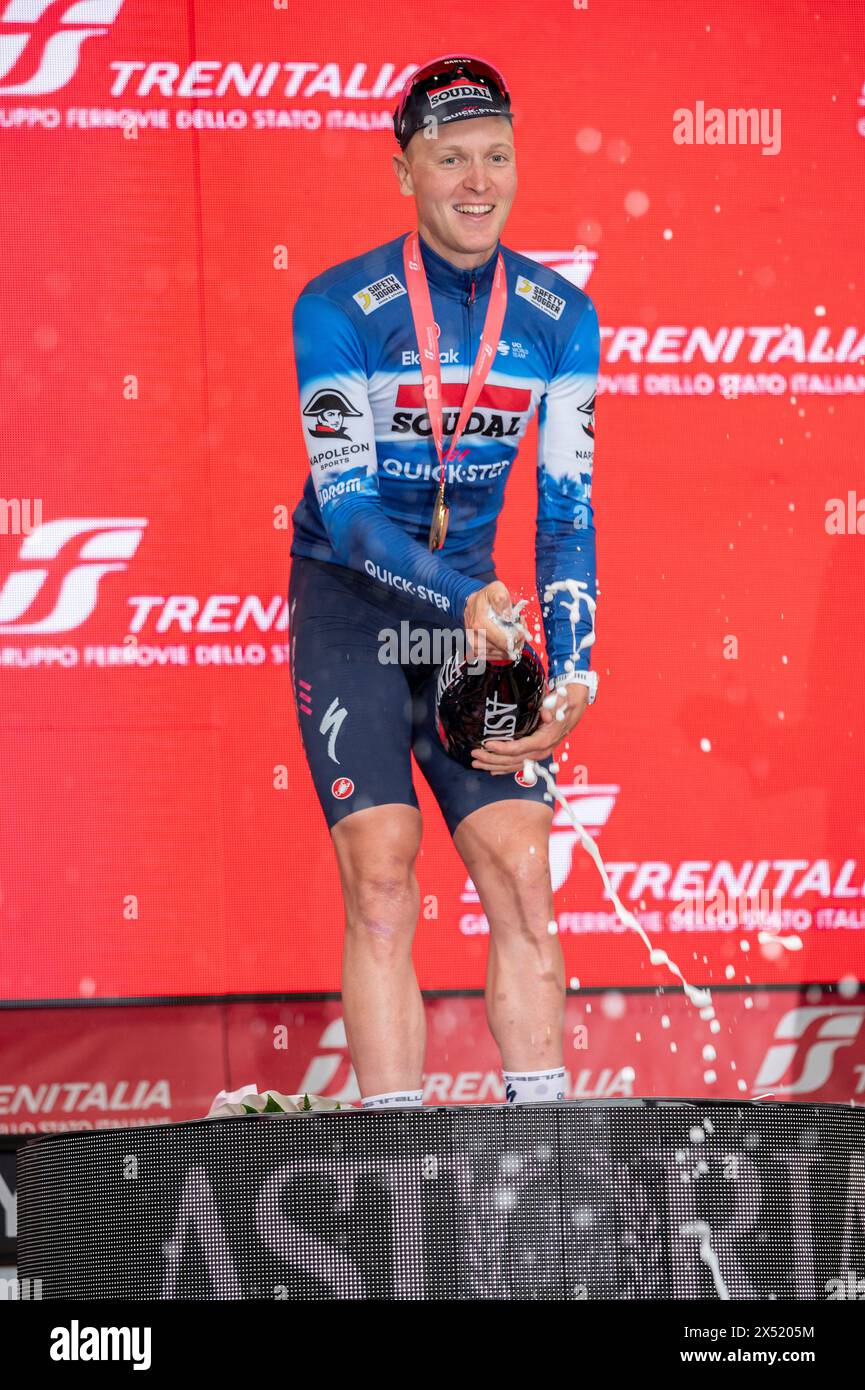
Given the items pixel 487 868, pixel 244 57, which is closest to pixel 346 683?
pixel 487 868

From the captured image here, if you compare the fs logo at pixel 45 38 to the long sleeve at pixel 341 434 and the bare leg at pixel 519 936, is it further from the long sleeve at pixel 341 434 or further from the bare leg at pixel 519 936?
the bare leg at pixel 519 936

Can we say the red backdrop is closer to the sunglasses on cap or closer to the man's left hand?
the sunglasses on cap

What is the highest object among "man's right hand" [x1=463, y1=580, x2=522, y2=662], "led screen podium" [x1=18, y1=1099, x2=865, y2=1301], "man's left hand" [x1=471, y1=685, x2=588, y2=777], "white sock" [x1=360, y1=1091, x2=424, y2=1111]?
"man's right hand" [x1=463, y1=580, x2=522, y2=662]

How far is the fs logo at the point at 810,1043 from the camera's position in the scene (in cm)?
403

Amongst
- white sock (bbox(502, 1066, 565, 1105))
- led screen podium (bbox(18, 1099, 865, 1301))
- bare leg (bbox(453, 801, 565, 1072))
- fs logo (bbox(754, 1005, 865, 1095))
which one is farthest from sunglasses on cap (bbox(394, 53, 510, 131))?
fs logo (bbox(754, 1005, 865, 1095))

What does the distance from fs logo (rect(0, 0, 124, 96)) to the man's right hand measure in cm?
236

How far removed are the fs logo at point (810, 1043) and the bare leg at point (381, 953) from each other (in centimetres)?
173

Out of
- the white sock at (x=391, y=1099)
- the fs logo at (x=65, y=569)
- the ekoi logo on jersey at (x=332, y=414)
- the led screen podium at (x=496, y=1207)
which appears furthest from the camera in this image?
the fs logo at (x=65, y=569)

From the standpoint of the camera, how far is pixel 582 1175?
1.75 m

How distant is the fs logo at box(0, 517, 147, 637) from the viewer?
3969 mm

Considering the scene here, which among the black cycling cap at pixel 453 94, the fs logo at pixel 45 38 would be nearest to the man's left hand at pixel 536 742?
the black cycling cap at pixel 453 94

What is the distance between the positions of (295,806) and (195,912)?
361 millimetres

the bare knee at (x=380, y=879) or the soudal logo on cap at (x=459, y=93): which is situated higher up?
the soudal logo on cap at (x=459, y=93)
